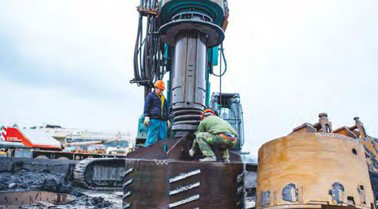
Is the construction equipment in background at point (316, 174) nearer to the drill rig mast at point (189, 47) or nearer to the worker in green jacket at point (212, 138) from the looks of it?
the worker in green jacket at point (212, 138)

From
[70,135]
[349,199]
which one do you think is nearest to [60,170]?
[349,199]

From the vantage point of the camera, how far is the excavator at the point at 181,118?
3861 millimetres

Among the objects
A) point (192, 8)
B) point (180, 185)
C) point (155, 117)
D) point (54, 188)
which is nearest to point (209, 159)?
point (180, 185)

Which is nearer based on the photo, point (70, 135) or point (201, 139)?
point (201, 139)

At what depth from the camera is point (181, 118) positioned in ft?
15.9

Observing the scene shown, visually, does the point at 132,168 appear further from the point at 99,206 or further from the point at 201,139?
the point at 99,206

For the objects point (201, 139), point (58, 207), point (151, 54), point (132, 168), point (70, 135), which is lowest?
point (58, 207)

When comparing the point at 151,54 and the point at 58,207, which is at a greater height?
the point at 151,54

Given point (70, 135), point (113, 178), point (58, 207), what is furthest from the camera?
point (70, 135)

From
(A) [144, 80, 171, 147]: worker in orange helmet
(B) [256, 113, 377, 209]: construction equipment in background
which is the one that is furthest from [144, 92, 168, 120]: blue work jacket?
(B) [256, 113, 377, 209]: construction equipment in background

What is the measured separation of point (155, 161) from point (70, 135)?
33.3 metres

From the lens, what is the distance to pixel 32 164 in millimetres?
11156

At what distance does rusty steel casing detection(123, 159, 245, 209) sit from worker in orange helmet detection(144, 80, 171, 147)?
4.46 feet

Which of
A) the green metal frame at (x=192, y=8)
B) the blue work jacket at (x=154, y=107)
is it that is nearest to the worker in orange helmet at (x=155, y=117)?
the blue work jacket at (x=154, y=107)
